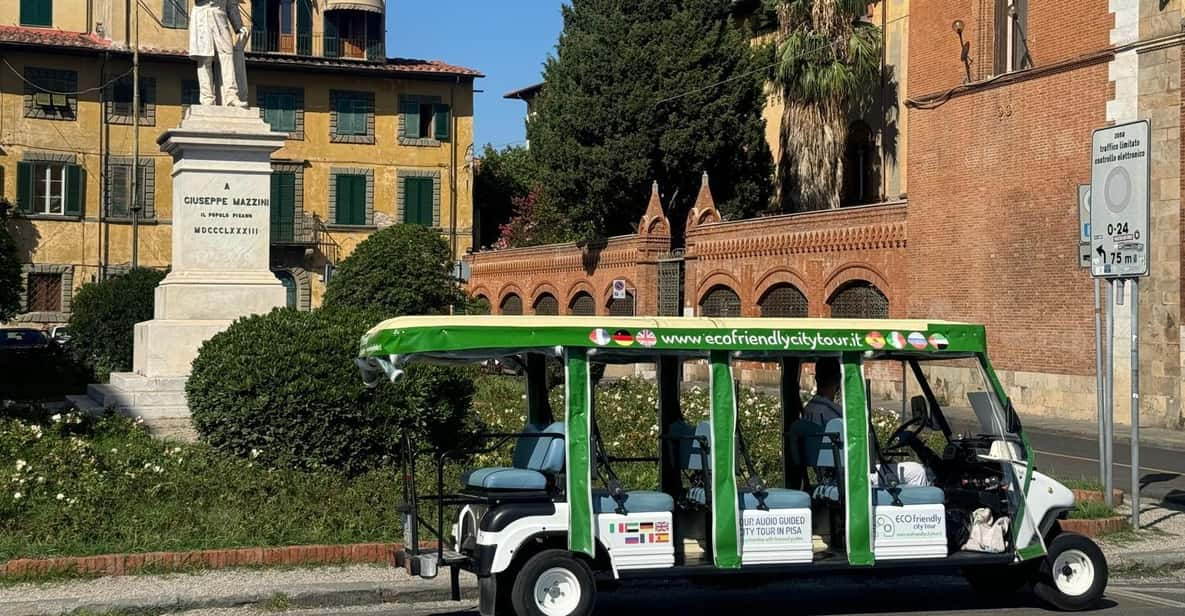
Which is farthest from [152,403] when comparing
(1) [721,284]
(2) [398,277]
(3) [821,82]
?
(3) [821,82]

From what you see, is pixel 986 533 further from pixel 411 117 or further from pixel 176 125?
pixel 411 117

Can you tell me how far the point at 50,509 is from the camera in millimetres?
11406

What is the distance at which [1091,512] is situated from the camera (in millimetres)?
13305

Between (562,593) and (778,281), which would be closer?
(562,593)

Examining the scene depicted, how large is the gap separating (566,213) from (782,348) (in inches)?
1579

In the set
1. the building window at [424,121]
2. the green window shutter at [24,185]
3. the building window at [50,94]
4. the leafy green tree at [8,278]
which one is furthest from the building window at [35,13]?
the leafy green tree at [8,278]

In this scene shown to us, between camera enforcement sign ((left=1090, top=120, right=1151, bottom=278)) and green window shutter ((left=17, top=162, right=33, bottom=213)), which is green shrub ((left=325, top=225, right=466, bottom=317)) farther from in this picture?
green window shutter ((left=17, top=162, right=33, bottom=213))

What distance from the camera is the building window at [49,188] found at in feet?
163

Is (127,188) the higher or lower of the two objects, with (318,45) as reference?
lower

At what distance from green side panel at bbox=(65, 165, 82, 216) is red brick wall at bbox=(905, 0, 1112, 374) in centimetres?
3003

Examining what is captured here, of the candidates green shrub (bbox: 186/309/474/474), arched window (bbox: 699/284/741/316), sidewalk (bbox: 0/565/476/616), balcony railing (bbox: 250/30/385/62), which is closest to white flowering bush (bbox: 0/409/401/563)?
green shrub (bbox: 186/309/474/474)

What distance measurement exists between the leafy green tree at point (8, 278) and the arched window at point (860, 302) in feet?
62.4

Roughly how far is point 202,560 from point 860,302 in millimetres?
27196

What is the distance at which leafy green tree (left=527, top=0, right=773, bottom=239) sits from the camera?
44906mm
